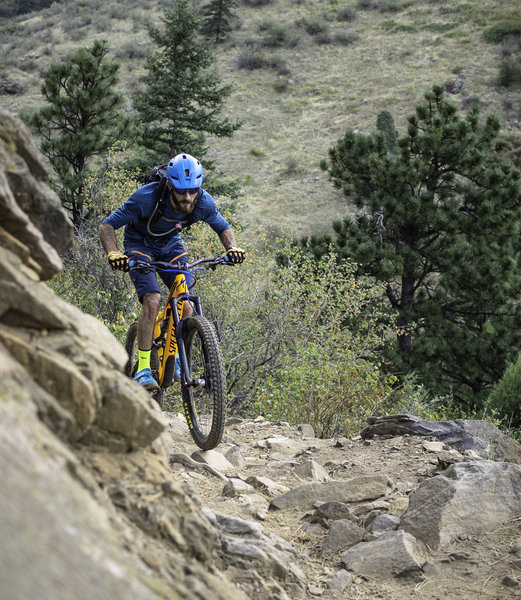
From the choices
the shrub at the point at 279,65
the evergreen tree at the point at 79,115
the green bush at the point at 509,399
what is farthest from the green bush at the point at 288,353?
the shrub at the point at 279,65

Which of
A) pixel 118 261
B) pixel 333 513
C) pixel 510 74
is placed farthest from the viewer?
pixel 510 74

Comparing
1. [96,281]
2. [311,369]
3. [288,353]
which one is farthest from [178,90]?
[311,369]

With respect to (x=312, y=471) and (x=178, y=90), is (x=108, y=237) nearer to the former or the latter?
(x=312, y=471)

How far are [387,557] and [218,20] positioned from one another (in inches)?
1661

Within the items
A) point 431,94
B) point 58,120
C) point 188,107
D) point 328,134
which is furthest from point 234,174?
point 431,94

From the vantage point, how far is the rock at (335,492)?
13.1 ft

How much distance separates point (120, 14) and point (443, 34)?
22.8 meters

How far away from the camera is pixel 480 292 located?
14.6 m

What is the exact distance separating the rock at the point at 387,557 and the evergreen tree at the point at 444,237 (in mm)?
10665

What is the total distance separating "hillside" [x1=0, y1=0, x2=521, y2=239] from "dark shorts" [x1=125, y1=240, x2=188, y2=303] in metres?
21.0

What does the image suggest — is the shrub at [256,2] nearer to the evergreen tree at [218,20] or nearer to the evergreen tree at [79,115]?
the evergreen tree at [218,20]

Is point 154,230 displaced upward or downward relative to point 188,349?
upward

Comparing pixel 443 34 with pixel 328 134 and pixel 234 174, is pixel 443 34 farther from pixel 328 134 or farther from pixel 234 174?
pixel 234 174

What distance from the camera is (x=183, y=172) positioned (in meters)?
4.32
